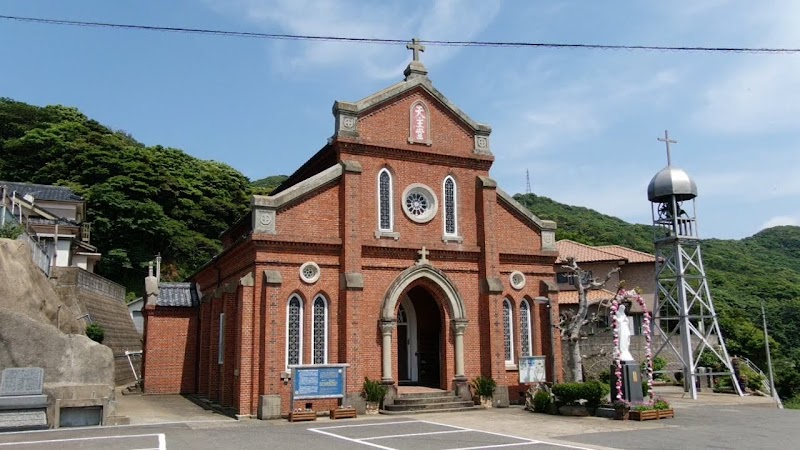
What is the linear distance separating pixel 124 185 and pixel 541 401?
4345cm

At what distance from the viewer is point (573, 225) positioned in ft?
238

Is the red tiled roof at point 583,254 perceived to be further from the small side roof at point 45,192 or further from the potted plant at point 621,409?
the small side roof at point 45,192

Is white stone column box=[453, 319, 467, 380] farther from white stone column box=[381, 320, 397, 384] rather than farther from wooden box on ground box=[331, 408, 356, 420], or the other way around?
wooden box on ground box=[331, 408, 356, 420]

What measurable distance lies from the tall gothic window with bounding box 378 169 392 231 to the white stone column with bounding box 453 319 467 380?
3.83 m

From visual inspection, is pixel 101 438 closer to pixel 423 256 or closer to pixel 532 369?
pixel 423 256

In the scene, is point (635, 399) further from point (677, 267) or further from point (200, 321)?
point (200, 321)

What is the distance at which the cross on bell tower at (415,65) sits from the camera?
881 inches

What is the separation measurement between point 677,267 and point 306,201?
17.1 m

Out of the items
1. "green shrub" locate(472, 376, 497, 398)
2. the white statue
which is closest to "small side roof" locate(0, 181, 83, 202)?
"green shrub" locate(472, 376, 497, 398)

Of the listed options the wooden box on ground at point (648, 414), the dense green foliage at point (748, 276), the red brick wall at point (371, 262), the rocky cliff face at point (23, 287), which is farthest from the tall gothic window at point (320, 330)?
the dense green foliage at point (748, 276)

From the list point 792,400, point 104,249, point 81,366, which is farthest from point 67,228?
point 792,400

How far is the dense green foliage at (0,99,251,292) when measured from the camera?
51.5 meters

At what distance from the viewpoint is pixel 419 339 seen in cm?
2302

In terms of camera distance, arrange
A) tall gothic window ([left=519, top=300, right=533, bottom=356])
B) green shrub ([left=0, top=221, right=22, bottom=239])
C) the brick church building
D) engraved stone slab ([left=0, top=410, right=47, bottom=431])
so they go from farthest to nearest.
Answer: green shrub ([left=0, top=221, right=22, bottom=239]), tall gothic window ([left=519, top=300, right=533, bottom=356]), the brick church building, engraved stone slab ([left=0, top=410, right=47, bottom=431])
